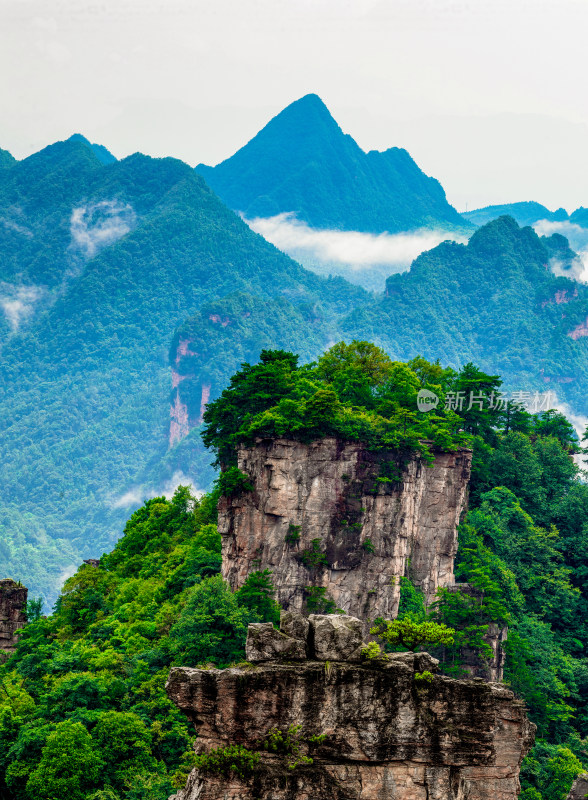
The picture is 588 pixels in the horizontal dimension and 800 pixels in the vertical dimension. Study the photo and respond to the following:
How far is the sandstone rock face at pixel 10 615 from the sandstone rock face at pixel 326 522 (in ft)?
50.6

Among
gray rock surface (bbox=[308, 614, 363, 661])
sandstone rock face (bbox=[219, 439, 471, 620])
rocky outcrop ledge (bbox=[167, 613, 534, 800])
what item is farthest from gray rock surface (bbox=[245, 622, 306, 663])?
sandstone rock face (bbox=[219, 439, 471, 620])

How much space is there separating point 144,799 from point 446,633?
45.1 feet

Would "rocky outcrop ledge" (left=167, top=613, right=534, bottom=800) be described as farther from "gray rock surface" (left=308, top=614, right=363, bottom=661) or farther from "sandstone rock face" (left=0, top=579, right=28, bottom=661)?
"sandstone rock face" (left=0, top=579, right=28, bottom=661)

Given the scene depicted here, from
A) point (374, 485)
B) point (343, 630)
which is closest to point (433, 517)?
point (374, 485)

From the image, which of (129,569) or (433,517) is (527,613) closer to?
(433,517)

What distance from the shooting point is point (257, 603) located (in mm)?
50781

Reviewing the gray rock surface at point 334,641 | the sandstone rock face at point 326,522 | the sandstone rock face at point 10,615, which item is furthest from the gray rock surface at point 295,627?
the sandstone rock face at point 10,615

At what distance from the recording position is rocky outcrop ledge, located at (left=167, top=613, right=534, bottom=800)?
75.8 ft

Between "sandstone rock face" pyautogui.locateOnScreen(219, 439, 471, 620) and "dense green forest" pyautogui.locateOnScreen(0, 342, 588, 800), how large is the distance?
3.26ft

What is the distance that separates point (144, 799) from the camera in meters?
36.0

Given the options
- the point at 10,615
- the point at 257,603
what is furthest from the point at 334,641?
the point at 10,615

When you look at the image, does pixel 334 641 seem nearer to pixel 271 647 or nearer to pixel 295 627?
pixel 295 627

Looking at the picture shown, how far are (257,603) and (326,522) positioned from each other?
5.60 m

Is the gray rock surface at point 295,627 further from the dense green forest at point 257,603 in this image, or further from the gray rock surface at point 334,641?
the dense green forest at point 257,603
